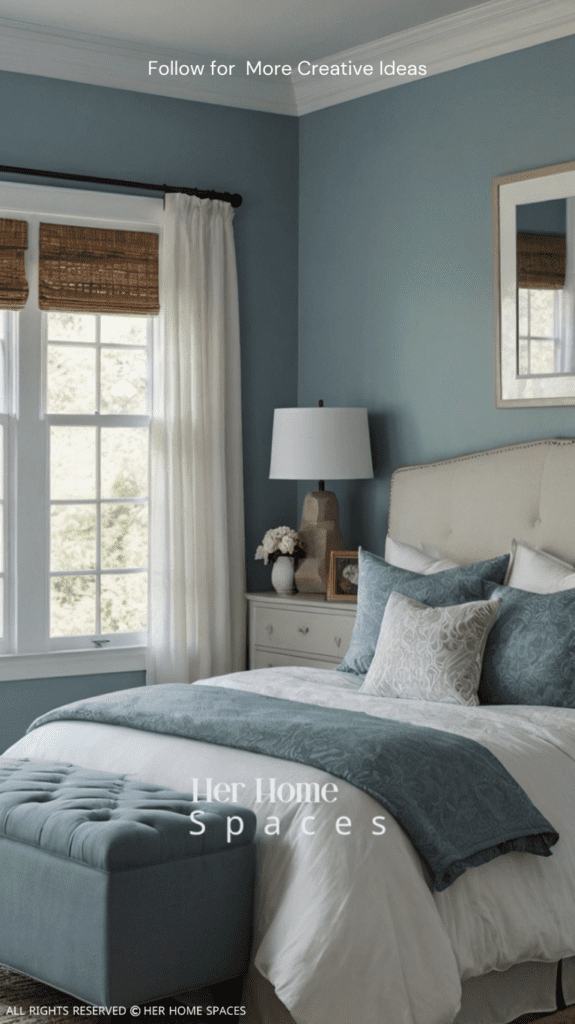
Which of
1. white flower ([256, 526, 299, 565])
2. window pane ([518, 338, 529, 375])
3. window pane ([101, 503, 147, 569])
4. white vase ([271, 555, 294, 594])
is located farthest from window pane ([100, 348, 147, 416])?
window pane ([518, 338, 529, 375])

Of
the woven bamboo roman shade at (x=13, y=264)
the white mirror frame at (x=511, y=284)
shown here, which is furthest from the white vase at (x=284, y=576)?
the woven bamboo roman shade at (x=13, y=264)

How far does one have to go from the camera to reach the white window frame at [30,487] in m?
4.78

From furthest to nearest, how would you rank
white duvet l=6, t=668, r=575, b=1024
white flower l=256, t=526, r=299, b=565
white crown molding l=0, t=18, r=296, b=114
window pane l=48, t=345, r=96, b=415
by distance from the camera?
1. white flower l=256, t=526, r=299, b=565
2. window pane l=48, t=345, r=96, b=415
3. white crown molding l=0, t=18, r=296, b=114
4. white duvet l=6, t=668, r=575, b=1024

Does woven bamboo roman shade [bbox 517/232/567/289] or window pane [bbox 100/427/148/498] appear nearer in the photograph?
woven bamboo roman shade [bbox 517/232/567/289]

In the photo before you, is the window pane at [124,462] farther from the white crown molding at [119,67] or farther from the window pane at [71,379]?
the white crown molding at [119,67]

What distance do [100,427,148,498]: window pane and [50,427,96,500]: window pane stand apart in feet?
0.18

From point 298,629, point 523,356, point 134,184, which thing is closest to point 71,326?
point 134,184

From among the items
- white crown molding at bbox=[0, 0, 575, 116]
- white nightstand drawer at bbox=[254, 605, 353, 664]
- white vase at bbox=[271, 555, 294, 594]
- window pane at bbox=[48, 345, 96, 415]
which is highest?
white crown molding at bbox=[0, 0, 575, 116]

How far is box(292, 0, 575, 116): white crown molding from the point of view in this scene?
430 cm

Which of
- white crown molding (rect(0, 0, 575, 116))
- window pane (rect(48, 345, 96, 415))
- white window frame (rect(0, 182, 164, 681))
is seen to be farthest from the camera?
window pane (rect(48, 345, 96, 415))

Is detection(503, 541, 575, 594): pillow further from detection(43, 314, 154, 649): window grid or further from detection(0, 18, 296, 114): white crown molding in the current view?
detection(0, 18, 296, 114): white crown molding

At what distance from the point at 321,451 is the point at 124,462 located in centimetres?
88

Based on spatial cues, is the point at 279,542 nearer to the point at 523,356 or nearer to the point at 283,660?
the point at 283,660

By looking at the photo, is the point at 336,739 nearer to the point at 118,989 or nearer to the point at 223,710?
the point at 223,710
